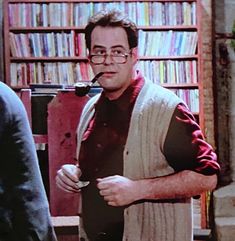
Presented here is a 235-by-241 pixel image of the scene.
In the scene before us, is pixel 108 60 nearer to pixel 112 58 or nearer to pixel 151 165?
pixel 112 58

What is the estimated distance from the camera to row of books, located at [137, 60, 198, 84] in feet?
11.2

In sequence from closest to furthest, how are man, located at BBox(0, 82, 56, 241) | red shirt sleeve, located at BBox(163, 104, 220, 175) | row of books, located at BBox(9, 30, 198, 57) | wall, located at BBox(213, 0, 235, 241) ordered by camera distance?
man, located at BBox(0, 82, 56, 241) → red shirt sleeve, located at BBox(163, 104, 220, 175) → row of books, located at BBox(9, 30, 198, 57) → wall, located at BBox(213, 0, 235, 241)

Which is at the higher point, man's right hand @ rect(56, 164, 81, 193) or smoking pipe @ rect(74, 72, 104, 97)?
smoking pipe @ rect(74, 72, 104, 97)

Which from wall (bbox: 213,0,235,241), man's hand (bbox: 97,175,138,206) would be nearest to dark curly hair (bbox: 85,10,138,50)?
man's hand (bbox: 97,175,138,206)

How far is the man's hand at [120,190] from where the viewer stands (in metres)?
1.50

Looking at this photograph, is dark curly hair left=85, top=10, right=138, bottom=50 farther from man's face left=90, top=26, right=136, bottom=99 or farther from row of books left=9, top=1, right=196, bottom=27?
row of books left=9, top=1, right=196, bottom=27

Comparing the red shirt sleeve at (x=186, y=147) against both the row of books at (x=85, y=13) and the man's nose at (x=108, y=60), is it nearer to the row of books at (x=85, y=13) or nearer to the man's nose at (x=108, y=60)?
the man's nose at (x=108, y=60)

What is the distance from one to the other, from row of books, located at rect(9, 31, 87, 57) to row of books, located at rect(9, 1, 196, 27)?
0.23 feet

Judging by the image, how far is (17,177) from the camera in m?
1.38

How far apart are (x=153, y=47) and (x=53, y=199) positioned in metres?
1.89

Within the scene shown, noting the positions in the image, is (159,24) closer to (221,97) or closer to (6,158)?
(221,97)

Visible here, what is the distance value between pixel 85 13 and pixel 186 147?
213 cm

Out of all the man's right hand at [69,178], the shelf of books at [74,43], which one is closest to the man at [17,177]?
the man's right hand at [69,178]

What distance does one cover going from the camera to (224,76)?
3.85m
